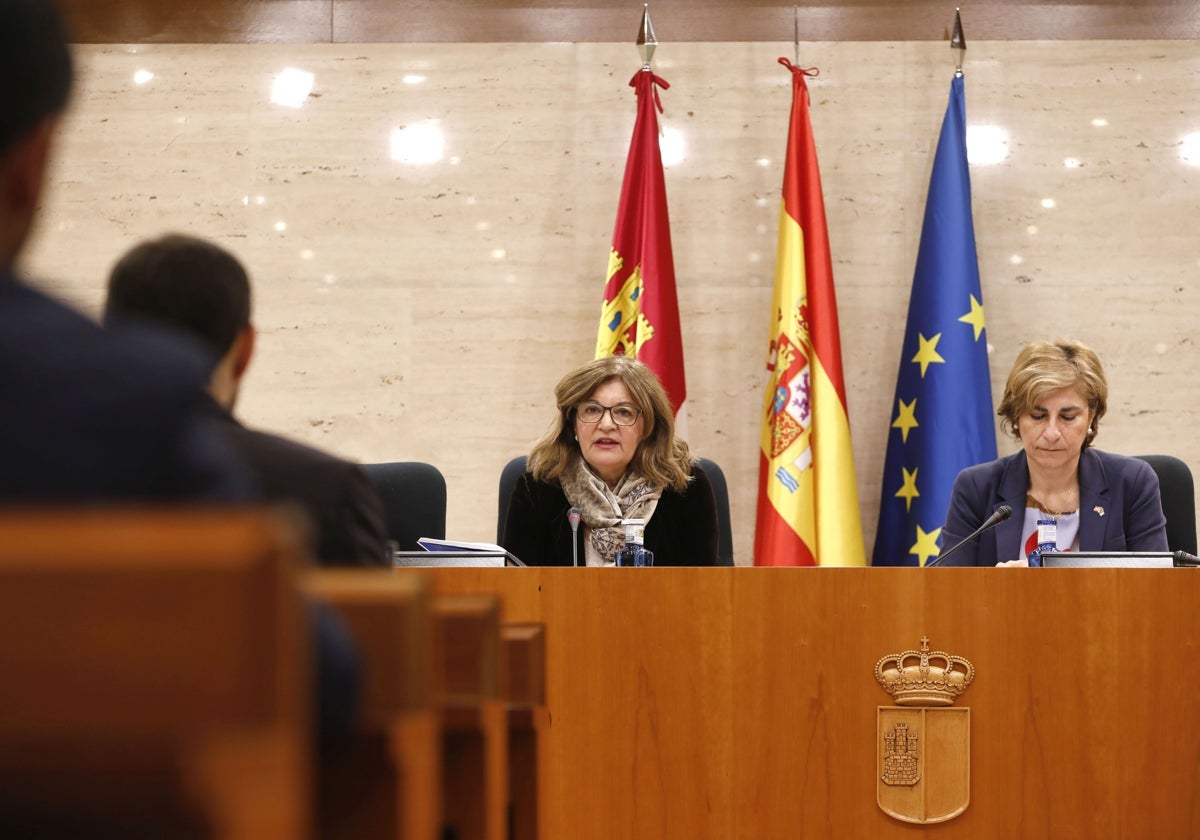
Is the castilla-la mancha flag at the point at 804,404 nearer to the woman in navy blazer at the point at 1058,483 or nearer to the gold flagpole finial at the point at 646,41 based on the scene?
the gold flagpole finial at the point at 646,41

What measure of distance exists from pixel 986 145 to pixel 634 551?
2.85m

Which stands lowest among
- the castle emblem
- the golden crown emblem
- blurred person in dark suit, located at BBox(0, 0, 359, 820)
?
the castle emblem

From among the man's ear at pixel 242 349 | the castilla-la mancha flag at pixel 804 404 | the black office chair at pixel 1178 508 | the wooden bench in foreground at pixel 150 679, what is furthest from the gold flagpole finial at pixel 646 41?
the wooden bench in foreground at pixel 150 679

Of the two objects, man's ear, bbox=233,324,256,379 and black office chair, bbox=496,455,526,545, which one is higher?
black office chair, bbox=496,455,526,545

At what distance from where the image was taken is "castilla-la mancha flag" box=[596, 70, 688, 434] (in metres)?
5.25

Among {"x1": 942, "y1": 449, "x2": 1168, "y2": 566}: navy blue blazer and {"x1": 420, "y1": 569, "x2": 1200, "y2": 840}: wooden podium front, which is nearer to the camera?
{"x1": 420, "y1": 569, "x2": 1200, "y2": 840}: wooden podium front

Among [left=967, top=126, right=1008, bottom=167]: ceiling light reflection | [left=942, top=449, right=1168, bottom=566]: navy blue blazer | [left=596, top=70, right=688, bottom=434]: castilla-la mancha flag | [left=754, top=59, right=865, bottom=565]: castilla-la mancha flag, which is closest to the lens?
[left=942, top=449, right=1168, bottom=566]: navy blue blazer

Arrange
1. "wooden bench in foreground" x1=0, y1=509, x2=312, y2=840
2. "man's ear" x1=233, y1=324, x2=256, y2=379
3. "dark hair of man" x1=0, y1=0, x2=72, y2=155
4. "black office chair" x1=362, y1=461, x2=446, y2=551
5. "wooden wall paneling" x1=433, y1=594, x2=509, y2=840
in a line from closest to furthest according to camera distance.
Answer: "wooden bench in foreground" x1=0, y1=509, x2=312, y2=840 < "dark hair of man" x1=0, y1=0, x2=72, y2=155 < "wooden wall paneling" x1=433, y1=594, x2=509, y2=840 < "man's ear" x1=233, y1=324, x2=256, y2=379 < "black office chair" x1=362, y1=461, x2=446, y2=551

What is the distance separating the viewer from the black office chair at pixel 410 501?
13.6ft

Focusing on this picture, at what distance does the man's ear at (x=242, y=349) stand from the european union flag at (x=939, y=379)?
372 centimetres

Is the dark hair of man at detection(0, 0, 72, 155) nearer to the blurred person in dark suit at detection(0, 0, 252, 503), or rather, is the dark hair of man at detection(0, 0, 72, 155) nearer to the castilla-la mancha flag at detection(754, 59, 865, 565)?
the blurred person in dark suit at detection(0, 0, 252, 503)

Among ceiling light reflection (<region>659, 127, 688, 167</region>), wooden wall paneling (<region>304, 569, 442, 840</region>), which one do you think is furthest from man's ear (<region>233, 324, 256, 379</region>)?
ceiling light reflection (<region>659, 127, 688, 167</region>)

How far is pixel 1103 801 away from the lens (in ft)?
9.41

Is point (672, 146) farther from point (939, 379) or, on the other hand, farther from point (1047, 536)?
point (1047, 536)
